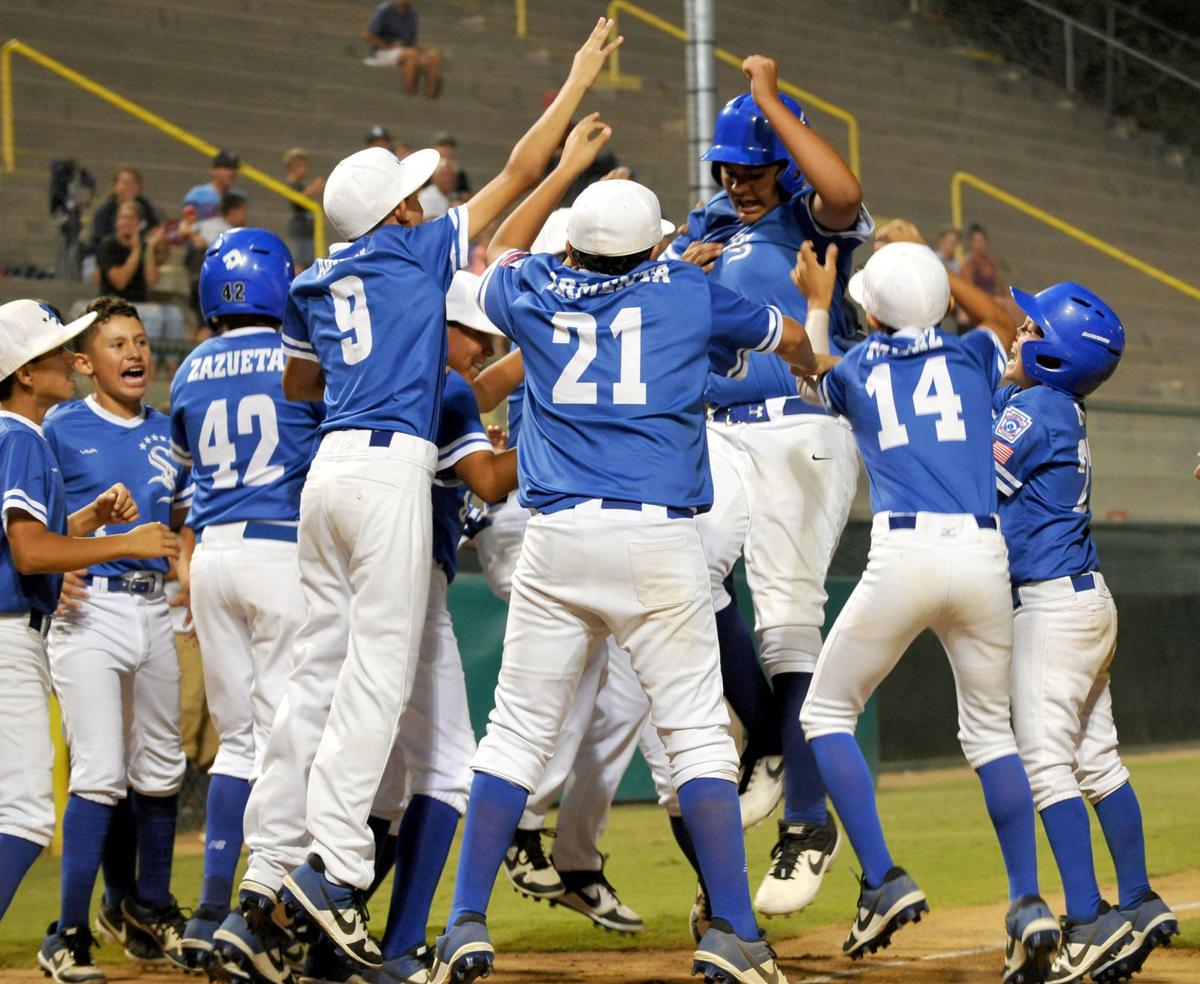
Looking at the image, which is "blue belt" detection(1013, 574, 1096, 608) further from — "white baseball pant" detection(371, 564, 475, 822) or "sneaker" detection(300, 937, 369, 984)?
"sneaker" detection(300, 937, 369, 984)

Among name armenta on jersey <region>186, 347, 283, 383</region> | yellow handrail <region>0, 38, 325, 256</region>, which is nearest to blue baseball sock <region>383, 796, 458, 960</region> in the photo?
name armenta on jersey <region>186, 347, 283, 383</region>

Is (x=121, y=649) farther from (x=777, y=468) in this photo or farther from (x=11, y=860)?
(x=777, y=468)

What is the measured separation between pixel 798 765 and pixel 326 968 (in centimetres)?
174

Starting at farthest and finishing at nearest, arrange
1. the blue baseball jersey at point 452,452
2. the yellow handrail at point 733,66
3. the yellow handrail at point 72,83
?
1. the yellow handrail at point 733,66
2. the yellow handrail at point 72,83
3. the blue baseball jersey at point 452,452

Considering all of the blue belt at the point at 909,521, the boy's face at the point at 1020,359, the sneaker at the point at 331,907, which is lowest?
the sneaker at the point at 331,907

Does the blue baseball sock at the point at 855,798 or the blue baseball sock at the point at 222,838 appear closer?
the blue baseball sock at the point at 855,798

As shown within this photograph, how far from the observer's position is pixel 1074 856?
213 inches

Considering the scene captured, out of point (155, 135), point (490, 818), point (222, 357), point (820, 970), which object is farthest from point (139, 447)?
point (155, 135)

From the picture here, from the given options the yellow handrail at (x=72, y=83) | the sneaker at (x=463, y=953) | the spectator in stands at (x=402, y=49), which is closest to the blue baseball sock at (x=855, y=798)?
the sneaker at (x=463, y=953)

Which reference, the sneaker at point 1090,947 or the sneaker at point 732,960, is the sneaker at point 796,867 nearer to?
the sneaker at point 1090,947

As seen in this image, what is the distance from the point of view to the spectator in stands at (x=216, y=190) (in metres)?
13.4

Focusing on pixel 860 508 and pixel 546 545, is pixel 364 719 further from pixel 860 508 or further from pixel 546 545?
pixel 860 508

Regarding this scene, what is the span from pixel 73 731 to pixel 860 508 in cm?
689

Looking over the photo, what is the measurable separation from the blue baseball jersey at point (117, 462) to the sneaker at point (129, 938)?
52.5 inches
